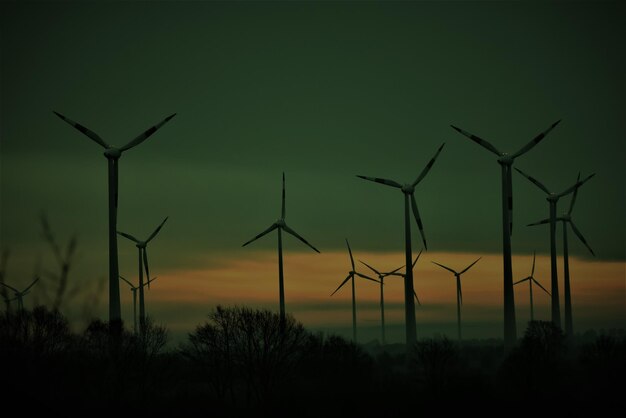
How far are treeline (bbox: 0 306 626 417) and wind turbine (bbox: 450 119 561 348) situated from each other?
311 centimetres

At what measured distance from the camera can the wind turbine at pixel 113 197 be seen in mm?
86188

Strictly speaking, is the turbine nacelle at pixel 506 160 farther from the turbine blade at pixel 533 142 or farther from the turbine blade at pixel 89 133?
the turbine blade at pixel 89 133

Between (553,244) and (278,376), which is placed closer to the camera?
(278,376)

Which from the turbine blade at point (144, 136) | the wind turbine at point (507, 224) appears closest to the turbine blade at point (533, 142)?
the wind turbine at point (507, 224)

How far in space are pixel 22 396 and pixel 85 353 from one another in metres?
62.3

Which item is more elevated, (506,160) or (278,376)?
(506,160)

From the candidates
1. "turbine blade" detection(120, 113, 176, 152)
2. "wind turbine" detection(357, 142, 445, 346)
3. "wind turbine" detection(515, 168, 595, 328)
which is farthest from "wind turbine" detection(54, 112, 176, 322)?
"wind turbine" detection(515, 168, 595, 328)

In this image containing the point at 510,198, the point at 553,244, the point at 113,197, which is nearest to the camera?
the point at 113,197

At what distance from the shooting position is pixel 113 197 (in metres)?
90.3

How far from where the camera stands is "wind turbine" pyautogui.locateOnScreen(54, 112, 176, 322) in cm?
8619

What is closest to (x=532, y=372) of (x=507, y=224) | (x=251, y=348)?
(x=507, y=224)

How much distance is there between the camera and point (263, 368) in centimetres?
9619

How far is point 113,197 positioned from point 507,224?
42.0m

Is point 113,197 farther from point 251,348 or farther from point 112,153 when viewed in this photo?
point 251,348
